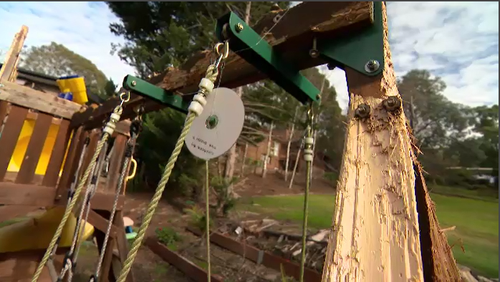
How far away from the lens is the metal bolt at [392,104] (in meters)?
0.64

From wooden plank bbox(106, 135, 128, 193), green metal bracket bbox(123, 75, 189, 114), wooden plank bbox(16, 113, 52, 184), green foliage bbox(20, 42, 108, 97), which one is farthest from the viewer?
green foliage bbox(20, 42, 108, 97)

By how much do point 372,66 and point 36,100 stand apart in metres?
2.72

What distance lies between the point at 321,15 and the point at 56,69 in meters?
19.7

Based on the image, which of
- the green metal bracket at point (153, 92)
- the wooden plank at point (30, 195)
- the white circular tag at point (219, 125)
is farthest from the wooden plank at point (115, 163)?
the white circular tag at point (219, 125)

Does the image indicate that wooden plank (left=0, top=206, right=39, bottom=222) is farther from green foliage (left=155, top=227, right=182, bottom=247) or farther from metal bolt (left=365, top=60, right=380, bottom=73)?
green foliage (left=155, top=227, right=182, bottom=247)

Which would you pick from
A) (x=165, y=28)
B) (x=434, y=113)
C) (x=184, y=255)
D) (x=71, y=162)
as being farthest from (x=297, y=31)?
(x=434, y=113)

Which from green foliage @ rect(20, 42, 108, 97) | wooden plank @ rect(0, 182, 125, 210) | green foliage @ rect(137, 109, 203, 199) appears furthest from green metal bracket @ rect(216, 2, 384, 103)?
green foliage @ rect(20, 42, 108, 97)

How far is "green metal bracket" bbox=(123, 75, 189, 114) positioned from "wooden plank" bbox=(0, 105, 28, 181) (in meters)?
1.42

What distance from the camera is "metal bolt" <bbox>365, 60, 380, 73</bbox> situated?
0.72 meters

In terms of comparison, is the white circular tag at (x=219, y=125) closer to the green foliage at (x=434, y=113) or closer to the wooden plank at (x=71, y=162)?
the wooden plank at (x=71, y=162)

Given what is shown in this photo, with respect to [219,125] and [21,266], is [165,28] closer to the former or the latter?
[21,266]

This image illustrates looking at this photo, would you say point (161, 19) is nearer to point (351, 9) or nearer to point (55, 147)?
point (55, 147)

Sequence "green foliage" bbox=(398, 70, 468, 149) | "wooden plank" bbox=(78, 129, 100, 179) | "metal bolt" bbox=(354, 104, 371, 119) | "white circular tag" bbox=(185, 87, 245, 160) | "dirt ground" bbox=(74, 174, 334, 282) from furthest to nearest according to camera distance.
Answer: "green foliage" bbox=(398, 70, 468, 149)
"dirt ground" bbox=(74, 174, 334, 282)
"wooden plank" bbox=(78, 129, 100, 179)
"white circular tag" bbox=(185, 87, 245, 160)
"metal bolt" bbox=(354, 104, 371, 119)

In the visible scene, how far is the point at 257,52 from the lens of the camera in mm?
907
